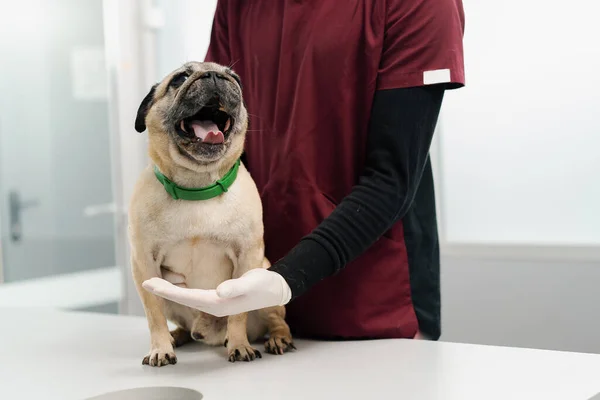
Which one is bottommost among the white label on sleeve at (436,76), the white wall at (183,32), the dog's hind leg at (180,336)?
the dog's hind leg at (180,336)

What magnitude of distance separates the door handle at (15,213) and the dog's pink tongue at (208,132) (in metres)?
2.31

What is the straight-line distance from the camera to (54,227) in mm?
3203

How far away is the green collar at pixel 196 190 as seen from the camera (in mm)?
1051

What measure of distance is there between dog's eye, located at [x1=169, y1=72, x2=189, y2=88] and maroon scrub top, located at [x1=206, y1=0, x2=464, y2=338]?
0.22 m

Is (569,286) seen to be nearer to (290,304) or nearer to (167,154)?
(290,304)

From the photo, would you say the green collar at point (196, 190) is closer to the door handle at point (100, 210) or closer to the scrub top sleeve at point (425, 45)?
the scrub top sleeve at point (425, 45)

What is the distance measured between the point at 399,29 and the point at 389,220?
318 millimetres

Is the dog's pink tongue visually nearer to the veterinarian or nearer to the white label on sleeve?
the veterinarian

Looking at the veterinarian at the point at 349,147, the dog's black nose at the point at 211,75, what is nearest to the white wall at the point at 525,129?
the veterinarian at the point at 349,147

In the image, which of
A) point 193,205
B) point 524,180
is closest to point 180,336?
point 193,205

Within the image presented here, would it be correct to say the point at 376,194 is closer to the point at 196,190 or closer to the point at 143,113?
the point at 196,190

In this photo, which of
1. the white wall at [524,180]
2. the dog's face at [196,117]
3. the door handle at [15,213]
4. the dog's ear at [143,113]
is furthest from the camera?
the door handle at [15,213]

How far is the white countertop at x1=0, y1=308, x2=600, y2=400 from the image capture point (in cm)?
83

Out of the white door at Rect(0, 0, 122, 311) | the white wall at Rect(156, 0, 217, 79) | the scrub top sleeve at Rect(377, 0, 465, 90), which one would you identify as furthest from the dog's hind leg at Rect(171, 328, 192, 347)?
the white wall at Rect(156, 0, 217, 79)
